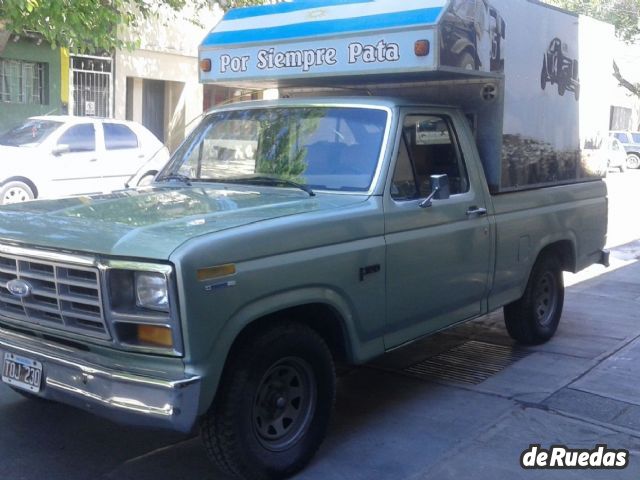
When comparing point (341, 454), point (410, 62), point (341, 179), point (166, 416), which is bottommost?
point (341, 454)

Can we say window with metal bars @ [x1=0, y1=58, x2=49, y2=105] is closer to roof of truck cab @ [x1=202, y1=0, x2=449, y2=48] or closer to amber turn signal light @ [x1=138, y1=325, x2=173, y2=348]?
roof of truck cab @ [x1=202, y1=0, x2=449, y2=48]

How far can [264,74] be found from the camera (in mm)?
5918

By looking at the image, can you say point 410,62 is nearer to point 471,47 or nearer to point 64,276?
point 471,47

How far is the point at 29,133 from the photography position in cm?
1290

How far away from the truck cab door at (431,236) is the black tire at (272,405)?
662 mm

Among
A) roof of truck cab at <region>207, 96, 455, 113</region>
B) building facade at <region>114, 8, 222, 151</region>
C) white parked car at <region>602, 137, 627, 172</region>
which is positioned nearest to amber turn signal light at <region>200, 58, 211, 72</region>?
Result: roof of truck cab at <region>207, 96, 455, 113</region>

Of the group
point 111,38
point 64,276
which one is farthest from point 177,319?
point 111,38

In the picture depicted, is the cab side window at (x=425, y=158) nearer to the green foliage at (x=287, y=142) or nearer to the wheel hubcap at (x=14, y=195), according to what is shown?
the green foliage at (x=287, y=142)

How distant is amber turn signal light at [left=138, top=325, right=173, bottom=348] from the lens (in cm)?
360

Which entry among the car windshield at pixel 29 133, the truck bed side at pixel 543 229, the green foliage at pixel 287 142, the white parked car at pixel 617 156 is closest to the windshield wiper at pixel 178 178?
the green foliage at pixel 287 142

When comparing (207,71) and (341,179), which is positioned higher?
(207,71)

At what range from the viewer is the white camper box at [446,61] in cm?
521

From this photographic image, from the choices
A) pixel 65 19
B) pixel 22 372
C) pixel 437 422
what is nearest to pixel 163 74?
pixel 65 19

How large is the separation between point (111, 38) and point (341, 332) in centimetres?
944
